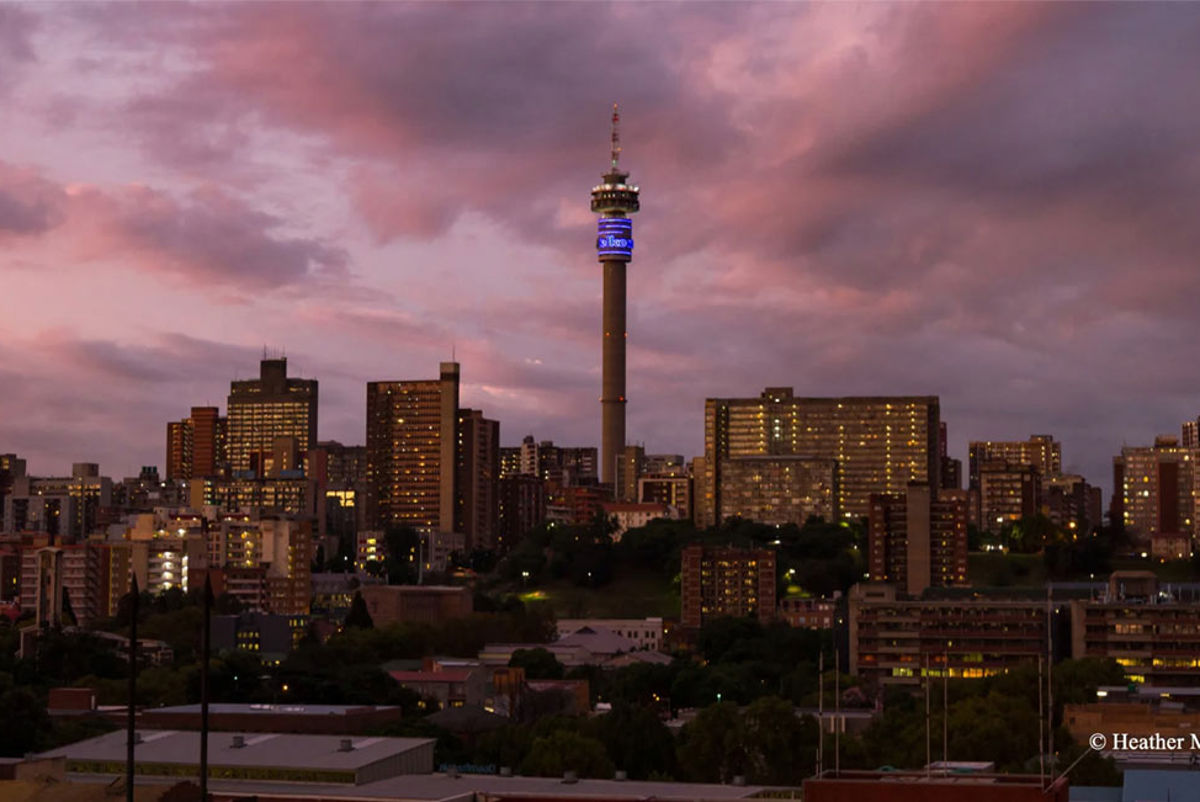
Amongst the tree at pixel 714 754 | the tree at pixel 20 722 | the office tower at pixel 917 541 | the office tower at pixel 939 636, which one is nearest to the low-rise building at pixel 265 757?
the tree at pixel 20 722

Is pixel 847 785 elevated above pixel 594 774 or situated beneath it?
elevated above

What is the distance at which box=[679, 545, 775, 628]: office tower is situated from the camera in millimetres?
170500

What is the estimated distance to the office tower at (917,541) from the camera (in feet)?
568

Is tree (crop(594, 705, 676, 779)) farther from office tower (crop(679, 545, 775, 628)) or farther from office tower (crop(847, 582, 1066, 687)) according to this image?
office tower (crop(679, 545, 775, 628))

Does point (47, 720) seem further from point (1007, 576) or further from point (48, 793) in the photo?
point (1007, 576)

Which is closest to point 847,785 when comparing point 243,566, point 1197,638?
point 1197,638

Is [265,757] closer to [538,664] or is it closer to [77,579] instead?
[538,664]

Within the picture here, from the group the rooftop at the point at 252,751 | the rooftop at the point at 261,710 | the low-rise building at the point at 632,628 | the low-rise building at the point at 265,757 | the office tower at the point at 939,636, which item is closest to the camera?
the low-rise building at the point at 265,757

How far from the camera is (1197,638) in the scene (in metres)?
126

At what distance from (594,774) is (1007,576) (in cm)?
10973

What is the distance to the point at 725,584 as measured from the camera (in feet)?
564

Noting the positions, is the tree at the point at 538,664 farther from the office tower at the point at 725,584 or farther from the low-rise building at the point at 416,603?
the office tower at the point at 725,584

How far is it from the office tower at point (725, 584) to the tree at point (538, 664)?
40.8m

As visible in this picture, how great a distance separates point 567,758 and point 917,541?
102327mm
